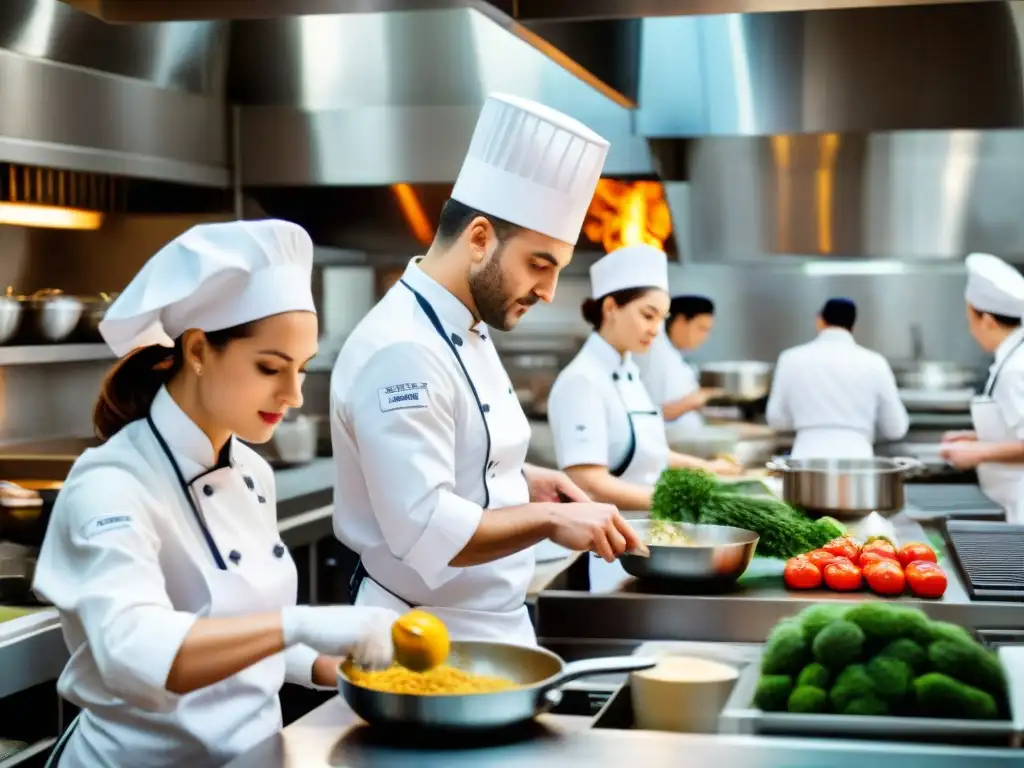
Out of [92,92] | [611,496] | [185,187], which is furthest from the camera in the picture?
[185,187]

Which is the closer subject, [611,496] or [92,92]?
[611,496]

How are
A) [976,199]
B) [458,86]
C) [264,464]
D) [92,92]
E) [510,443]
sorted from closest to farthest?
[264,464]
[510,443]
[92,92]
[458,86]
[976,199]

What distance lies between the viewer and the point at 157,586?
5.44 ft

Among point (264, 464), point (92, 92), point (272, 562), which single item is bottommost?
point (272, 562)

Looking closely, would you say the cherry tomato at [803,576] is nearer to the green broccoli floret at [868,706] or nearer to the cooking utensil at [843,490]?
the cooking utensil at [843,490]

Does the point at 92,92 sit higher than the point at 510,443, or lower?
higher

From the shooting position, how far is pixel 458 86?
212 inches

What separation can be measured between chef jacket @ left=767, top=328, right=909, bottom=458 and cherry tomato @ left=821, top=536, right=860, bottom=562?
3100 mm

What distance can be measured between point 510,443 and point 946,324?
17.2 feet

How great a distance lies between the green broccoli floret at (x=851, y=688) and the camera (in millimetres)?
1610

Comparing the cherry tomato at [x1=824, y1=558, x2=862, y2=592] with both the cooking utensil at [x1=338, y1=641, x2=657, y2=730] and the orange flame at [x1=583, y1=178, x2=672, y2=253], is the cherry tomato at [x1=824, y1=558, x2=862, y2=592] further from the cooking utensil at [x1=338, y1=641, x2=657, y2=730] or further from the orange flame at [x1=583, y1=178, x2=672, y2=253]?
the orange flame at [x1=583, y1=178, x2=672, y2=253]

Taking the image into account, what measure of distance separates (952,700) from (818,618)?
188 mm

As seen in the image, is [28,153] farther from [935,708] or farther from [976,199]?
[976,199]

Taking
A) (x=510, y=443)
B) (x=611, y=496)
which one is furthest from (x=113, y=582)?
(x=611, y=496)
